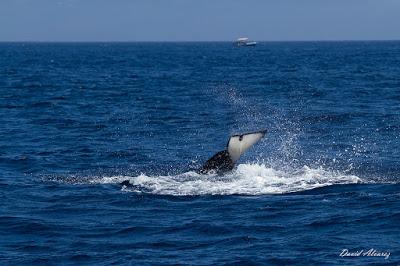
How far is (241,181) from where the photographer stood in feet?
96.7

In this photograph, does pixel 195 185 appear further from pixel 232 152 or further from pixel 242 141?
pixel 242 141

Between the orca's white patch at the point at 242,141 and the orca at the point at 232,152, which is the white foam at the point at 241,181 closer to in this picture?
the orca at the point at 232,152

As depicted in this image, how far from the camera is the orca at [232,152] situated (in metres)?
29.0

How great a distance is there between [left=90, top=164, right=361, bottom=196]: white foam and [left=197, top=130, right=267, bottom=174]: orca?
1.18 feet

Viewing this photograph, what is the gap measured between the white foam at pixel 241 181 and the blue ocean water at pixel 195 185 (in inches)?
2.8

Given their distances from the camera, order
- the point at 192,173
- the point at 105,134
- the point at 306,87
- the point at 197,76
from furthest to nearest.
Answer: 1. the point at 197,76
2. the point at 306,87
3. the point at 105,134
4. the point at 192,173

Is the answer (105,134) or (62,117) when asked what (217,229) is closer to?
(105,134)

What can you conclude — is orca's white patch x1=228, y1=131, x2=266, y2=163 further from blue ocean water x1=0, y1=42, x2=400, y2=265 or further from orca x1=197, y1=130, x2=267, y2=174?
blue ocean water x1=0, y1=42, x2=400, y2=265

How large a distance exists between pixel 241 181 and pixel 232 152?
1106mm

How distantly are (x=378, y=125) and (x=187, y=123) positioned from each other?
11.2m

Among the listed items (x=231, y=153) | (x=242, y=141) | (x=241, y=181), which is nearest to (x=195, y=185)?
(x=241, y=181)

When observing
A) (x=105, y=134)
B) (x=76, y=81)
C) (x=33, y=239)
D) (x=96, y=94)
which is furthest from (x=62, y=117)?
(x=76, y=81)

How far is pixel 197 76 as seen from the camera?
10125cm

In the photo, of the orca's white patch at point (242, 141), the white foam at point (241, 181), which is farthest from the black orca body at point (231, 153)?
the white foam at point (241, 181)
